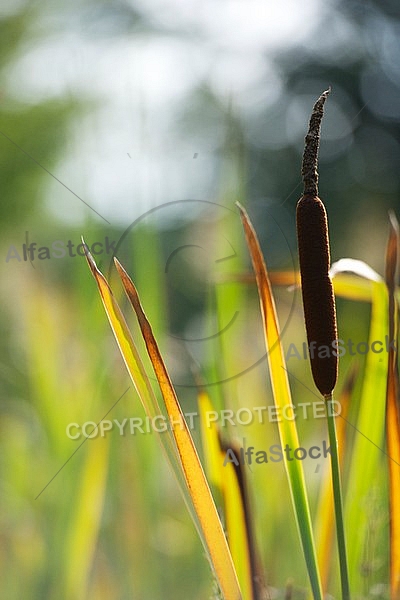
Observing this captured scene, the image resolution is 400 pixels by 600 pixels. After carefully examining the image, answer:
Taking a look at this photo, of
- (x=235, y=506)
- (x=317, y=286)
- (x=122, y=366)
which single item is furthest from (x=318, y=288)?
(x=122, y=366)

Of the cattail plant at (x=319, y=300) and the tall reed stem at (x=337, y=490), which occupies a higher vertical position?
the cattail plant at (x=319, y=300)

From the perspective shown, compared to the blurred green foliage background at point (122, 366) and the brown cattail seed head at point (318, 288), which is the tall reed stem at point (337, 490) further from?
the blurred green foliage background at point (122, 366)

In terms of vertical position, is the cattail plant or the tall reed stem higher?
the cattail plant

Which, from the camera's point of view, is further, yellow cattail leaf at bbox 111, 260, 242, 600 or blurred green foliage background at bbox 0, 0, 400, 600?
blurred green foliage background at bbox 0, 0, 400, 600

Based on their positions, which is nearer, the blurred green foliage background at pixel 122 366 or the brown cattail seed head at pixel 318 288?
the brown cattail seed head at pixel 318 288

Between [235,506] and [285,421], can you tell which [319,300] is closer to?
[285,421]

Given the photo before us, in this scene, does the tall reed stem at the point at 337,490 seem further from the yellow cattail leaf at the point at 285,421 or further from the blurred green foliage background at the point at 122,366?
the blurred green foliage background at the point at 122,366

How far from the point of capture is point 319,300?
245 millimetres

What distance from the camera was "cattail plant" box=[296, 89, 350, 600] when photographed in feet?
0.78

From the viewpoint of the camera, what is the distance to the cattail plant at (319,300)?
24cm

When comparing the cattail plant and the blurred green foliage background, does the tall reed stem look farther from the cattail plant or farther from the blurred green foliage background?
the blurred green foliage background

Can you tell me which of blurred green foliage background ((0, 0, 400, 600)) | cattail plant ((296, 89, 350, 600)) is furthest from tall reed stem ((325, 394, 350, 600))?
blurred green foliage background ((0, 0, 400, 600))

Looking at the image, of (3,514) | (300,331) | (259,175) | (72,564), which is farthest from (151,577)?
(259,175)

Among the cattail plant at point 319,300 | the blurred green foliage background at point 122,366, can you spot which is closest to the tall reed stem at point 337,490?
the cattail plant at point 319,300
